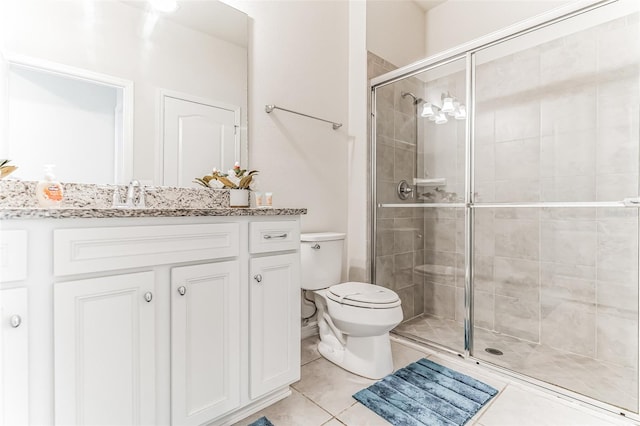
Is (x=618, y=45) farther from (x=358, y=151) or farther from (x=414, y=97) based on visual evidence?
(x=358, y=151)

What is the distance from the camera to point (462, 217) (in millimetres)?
2221

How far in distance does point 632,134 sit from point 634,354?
49.1 inches

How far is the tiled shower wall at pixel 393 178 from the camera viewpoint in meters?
2.41

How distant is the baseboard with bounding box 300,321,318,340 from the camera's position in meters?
2.22

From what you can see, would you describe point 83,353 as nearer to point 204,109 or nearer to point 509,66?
point 204,109

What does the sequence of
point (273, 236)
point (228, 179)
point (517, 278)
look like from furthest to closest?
point (517, 278)
point (228, 179)
point (273, 236)

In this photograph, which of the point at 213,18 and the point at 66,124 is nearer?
the point at 66,124

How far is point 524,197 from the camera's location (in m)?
2.20

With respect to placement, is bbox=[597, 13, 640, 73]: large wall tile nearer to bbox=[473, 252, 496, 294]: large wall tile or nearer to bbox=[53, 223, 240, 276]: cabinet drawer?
bbox=[473, 252, 496, 294]: large wall tile

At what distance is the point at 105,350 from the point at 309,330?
148cm

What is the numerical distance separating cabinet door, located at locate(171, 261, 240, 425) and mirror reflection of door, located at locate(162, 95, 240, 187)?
25.2 inches

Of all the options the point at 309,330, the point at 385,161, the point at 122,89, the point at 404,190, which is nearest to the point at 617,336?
the point at 404,190

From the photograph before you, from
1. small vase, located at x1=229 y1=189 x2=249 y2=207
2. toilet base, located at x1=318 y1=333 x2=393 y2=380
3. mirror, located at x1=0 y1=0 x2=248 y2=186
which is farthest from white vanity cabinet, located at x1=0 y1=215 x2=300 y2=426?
mirror, located at x1=0 y1=0 x2=248 y2=186

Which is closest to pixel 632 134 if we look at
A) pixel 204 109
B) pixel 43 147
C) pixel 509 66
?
pixel 509 66
